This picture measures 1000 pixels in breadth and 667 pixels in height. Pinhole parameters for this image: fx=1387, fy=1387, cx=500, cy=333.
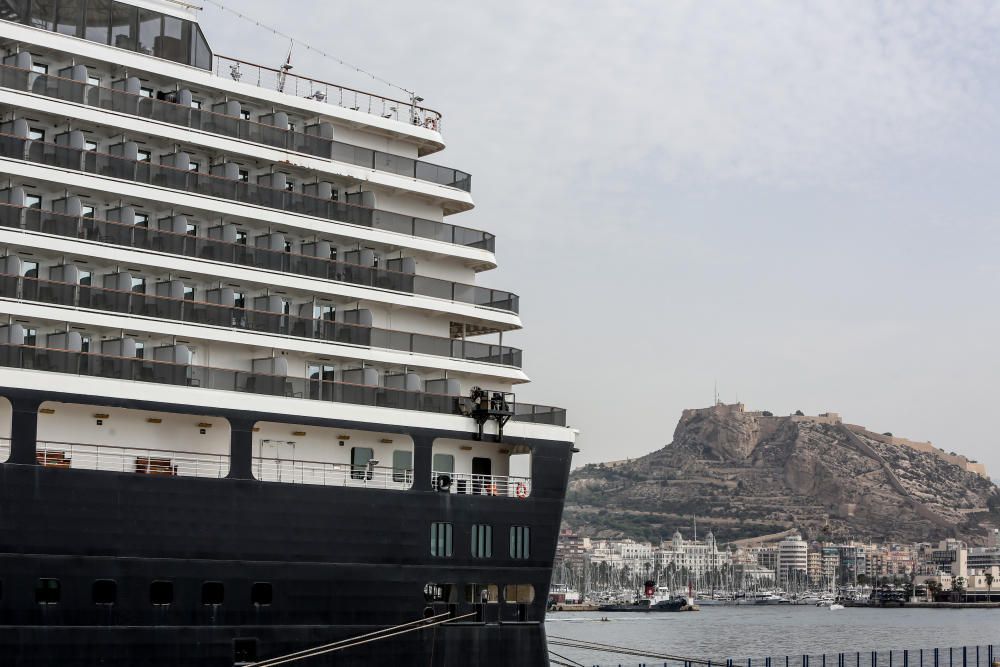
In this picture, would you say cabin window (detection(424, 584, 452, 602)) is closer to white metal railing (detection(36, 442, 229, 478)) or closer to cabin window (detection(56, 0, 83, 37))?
white metal railing (detection(36, 442, 229, 478))

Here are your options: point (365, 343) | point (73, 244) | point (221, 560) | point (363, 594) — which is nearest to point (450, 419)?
point (365, 343)

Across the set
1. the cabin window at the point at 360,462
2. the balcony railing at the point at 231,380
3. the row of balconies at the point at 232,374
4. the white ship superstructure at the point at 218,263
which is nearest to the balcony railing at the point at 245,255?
the white ship superstructure at the point at 218,263

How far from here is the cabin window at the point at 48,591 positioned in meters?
27.4

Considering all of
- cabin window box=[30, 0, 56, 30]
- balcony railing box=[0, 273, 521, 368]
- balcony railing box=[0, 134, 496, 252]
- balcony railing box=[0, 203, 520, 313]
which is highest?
cabin window box=[30, 0, 56, 30]

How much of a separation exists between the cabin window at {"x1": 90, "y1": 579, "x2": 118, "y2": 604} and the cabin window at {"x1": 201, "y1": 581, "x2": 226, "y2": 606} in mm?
1901

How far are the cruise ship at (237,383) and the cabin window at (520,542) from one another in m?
0.07

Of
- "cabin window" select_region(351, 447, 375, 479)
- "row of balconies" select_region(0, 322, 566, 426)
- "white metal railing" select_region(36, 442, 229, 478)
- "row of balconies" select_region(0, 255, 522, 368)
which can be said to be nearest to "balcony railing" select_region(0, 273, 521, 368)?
"row of balconies" select_region(0, 255, 522, 368)

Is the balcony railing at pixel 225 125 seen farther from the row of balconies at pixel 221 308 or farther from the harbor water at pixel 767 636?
the harbor water at pixel 767 636

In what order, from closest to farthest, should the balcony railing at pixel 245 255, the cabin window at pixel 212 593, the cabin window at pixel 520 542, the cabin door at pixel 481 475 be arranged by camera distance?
the cabin window at pixel 212 593 < the balcony railing at pixel 245 255 < the cabin window at pixel 520 542 < the cabin door at pixel 481 475

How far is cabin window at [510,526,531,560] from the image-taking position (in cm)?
3434

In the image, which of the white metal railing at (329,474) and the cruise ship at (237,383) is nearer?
the cruise ship at (237,383)

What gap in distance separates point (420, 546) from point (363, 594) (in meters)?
1.89

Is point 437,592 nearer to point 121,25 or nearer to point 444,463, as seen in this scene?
point 444,463

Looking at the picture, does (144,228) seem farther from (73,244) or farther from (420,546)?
(420,546)
